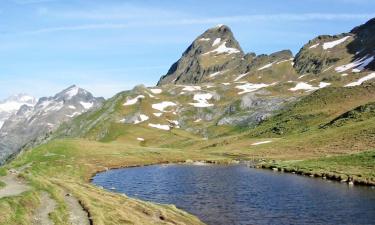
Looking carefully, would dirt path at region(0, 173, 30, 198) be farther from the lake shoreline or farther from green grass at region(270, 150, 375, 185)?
green grass at region(270, 150, 375, 185)

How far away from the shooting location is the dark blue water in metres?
55.4

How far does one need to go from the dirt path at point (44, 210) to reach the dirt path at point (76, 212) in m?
1.73

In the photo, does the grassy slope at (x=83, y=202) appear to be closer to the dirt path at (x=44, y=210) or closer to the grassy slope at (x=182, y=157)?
the grassy slope at (x=182, y=157)

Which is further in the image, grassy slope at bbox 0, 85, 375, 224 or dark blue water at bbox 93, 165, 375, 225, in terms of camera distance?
dark blue water at bbox 93, 165, 375, 225

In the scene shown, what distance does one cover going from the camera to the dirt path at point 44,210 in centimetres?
3691

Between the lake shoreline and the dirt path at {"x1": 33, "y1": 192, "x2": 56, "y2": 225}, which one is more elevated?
the lake shoreline

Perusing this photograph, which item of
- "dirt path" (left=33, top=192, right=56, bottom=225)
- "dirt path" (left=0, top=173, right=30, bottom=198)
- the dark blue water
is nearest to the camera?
"dirt path" (left=33, top=192, right=56, bottom=225)

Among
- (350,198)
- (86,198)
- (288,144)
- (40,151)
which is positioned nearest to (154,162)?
(40,151)

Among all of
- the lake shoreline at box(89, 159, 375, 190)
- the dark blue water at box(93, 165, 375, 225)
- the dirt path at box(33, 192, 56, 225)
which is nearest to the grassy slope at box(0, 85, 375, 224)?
the dirt path at box(33, 192, 56, 225)

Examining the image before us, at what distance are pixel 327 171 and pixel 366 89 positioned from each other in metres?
116

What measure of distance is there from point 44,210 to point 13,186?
1008cm

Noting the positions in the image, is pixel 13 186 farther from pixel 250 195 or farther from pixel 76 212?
pixel 250 195

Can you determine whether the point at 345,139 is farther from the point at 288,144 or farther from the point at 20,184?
the point at 20,184

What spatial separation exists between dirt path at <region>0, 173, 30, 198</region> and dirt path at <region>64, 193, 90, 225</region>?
4.44 m
